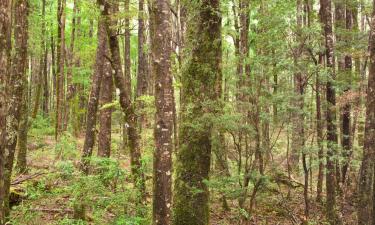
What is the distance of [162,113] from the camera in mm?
5715

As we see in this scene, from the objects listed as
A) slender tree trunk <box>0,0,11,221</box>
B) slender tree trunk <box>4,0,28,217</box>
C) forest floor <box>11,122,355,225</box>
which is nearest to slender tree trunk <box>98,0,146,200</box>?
forest floor <box>11,122,355,225</box>

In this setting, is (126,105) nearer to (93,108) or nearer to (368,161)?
(93,108)

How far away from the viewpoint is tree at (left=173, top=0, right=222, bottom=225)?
8125 mm

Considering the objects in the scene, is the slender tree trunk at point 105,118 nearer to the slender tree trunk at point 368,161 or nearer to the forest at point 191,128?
the forest at point 191,128

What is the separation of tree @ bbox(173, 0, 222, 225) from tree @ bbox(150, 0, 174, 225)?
2.32 meters

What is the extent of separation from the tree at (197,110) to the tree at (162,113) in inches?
91.5

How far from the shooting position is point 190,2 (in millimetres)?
8555

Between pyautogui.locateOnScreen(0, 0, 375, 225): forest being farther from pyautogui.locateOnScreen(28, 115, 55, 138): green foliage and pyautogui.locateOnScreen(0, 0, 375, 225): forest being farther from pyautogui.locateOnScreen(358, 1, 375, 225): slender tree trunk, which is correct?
pyautogui.locateOnScreen(28, 115, 55, 138): green foliage

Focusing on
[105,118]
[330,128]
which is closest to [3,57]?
[105,118]

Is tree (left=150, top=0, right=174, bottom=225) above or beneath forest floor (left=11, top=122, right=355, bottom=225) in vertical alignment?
above

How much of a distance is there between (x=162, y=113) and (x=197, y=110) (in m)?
2.55

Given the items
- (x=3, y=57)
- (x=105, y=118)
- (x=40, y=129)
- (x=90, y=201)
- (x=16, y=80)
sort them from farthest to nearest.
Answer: (x=40, y=129)
(x=105, y=118)
(x=90, y=201)
(x=16, y=80)
(x=3, y=57)

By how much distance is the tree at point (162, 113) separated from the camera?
5.72m

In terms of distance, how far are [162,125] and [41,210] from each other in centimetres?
439
